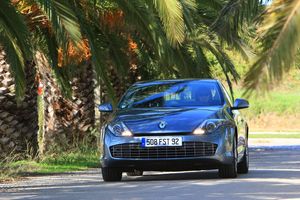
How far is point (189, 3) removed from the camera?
55.4ft

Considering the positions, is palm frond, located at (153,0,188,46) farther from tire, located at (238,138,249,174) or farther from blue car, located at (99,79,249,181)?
tire, located at (238,138,249,174)

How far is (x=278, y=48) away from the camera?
5285mm

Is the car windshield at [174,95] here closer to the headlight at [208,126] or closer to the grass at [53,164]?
the headlight at [208,126]

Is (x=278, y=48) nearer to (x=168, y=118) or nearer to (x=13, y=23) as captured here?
(x=168, y=118)

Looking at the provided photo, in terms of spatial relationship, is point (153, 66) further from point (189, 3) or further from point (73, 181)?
point (73, 181)

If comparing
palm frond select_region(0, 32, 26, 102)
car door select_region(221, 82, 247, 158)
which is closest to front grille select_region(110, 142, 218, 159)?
car door select_region(221, 82, 247, 158)

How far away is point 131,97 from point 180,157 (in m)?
1.94

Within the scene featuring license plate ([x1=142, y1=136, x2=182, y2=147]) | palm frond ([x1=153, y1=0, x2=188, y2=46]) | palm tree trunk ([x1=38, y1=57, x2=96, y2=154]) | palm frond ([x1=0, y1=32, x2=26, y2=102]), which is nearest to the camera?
license plate ([x1=142, y1=136, x2=182, y2=147])

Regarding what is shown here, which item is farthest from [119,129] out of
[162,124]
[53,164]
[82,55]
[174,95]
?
[53,164]

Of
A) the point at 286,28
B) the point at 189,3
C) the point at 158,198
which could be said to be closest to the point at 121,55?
the point at 189,3

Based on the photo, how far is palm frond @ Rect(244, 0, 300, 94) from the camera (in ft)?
16.9

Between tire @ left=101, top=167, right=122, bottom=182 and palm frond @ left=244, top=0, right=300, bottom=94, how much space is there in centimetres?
816

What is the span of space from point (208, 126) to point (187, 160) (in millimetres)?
610

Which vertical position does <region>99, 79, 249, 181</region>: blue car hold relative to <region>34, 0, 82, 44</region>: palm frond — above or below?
below
